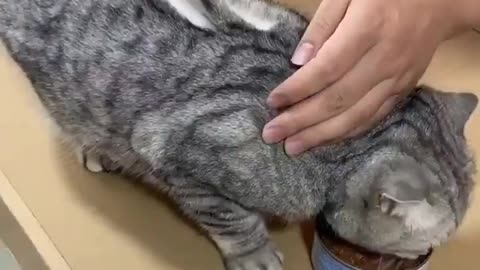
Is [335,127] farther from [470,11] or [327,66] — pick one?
[470,11]

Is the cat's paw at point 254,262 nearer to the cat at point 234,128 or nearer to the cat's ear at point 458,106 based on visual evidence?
the cat at point 234,128

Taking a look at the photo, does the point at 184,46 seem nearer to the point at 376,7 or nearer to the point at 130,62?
the point at 130,62

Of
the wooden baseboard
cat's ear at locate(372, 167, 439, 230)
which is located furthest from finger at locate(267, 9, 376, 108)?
the wooden baseboard

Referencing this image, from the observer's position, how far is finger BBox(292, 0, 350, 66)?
103 cm

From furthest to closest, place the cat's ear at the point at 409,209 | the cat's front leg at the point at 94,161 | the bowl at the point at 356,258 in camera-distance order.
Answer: the cat's front leg at the point at 94,161 < the bowl at the point at 356,258 < the cat's ear at the point at 409,209

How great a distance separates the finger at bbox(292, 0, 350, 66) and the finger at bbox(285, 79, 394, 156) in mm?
76

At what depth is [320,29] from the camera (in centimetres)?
104

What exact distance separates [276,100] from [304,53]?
0.23ft

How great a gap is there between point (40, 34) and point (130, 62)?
0.15 meters

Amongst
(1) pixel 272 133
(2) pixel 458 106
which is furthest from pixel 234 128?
(2) pixel 458 106

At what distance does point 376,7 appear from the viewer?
1022 millimetres

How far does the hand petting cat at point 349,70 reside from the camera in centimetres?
99

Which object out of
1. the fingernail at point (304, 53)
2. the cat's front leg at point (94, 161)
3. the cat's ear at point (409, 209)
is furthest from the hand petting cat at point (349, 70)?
the cat's front leg at point (94, 161)

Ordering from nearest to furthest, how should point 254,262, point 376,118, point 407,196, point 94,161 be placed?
point 407,196 < point 376,118 < point 254,262 < point 94,161
